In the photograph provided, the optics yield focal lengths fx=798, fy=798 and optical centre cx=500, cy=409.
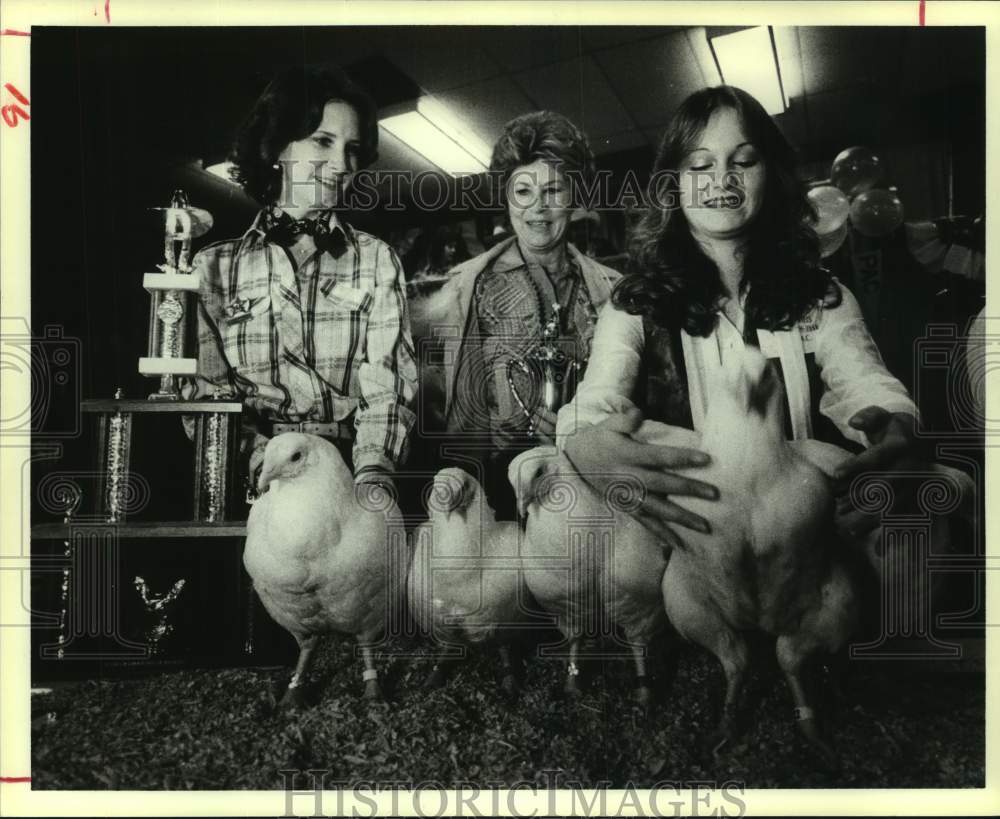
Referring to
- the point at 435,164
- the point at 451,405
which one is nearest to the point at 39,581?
the point at 451,405

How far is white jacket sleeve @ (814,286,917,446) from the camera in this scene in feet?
7.66

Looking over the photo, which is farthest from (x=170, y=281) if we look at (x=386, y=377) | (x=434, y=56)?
(x=434, y=56)

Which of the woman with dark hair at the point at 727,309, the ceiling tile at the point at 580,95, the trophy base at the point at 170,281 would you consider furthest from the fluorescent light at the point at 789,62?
the trophy base at the point at 170,281

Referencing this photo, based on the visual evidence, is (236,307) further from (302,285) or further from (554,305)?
(554,305)

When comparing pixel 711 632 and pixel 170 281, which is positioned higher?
pixel 170 281

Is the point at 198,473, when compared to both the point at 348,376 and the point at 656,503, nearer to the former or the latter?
the point at 348,376

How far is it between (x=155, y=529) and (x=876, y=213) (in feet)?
7.64

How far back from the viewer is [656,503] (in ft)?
7.55

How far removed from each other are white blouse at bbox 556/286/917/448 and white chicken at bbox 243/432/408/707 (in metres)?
0.61

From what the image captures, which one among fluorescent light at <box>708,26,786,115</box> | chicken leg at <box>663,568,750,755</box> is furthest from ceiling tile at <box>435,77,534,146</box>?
chicken leg at <box>663,568,750,755</box>

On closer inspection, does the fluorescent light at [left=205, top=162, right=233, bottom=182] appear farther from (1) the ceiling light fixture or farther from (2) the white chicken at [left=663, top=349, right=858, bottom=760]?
(2) the white chicken at [left=663, top=349, right=858, bottom=760]

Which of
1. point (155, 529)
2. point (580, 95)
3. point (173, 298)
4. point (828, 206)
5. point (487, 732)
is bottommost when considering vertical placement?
point (487, 732)

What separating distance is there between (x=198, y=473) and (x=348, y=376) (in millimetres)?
526

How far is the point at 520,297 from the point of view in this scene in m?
2.37
